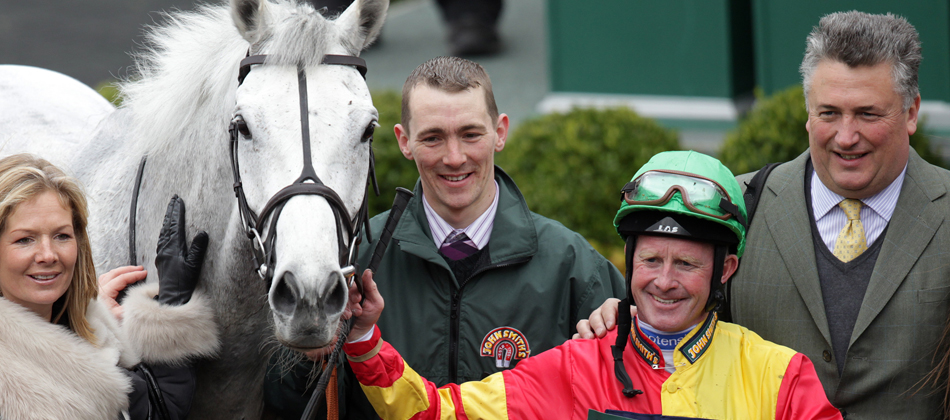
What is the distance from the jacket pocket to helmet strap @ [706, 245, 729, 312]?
26.8 inches

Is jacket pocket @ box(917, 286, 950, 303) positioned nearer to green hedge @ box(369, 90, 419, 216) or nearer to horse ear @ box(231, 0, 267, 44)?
horse ear @ box(231, 0, 267, 44)

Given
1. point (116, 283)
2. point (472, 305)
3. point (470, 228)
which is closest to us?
point (116, 283)

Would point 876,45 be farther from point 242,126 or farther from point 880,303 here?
point 242,126

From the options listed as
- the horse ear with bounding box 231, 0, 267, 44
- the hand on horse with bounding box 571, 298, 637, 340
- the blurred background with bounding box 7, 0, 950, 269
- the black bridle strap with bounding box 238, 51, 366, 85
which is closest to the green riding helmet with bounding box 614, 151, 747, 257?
the hand on horse with bounding box 571, 298, 637, 340

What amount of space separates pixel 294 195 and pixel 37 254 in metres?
0.73

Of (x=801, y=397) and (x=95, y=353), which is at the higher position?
(x=95, y=353)

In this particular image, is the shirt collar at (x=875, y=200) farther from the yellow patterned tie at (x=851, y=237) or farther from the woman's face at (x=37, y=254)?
the woman's face at (x=37, y=254)

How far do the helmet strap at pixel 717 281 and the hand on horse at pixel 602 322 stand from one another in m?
0.24

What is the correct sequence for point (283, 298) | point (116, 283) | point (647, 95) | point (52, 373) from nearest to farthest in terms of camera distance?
point (283, 298)
point (52, 373)
point (116, 283)
point (647, 95)

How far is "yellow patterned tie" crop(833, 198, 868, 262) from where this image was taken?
2654 mm

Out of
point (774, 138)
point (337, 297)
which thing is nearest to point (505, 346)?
point (337, 297)

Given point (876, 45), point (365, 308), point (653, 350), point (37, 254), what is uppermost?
point (876, 45)

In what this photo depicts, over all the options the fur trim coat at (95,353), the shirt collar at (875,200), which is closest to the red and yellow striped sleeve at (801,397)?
the shirt collar at (875,200)

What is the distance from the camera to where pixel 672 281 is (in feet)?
7.48
